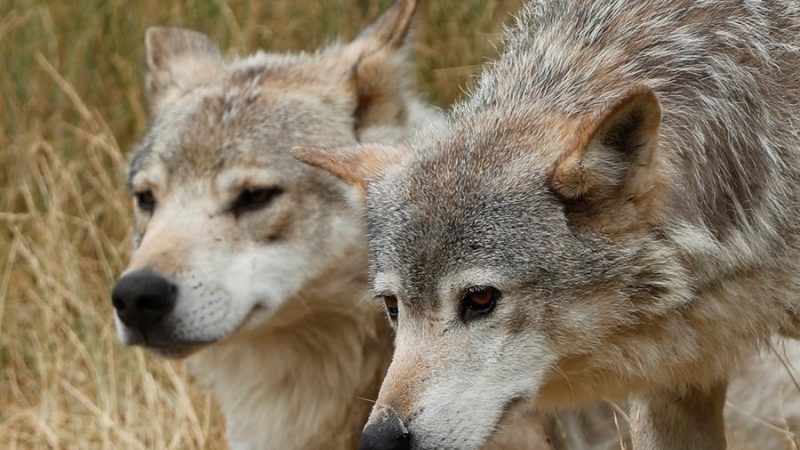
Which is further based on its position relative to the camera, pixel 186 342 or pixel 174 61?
pixel 174 61

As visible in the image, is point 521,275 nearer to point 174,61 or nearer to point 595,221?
point 595,221

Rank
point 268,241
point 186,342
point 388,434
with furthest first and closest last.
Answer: point 268,241 < point 186,342 < point 388,434

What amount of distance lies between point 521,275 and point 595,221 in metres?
0.25

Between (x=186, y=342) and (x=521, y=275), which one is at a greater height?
(x=521, y=275)

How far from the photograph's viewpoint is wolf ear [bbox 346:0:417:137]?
5320 mm

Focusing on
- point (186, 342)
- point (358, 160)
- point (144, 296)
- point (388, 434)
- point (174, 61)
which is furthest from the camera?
point (174, 61)

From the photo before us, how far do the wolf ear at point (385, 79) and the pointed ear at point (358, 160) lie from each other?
1.00 metres

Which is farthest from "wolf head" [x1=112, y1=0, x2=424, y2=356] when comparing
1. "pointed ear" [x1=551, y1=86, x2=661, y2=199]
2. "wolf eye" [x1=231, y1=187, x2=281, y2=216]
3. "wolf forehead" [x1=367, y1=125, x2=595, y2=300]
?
"pointed ear" [x1=551, y1=86, x2=661, y2=199]

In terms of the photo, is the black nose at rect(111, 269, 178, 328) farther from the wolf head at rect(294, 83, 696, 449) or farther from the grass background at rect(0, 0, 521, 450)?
the grass background at rect(0, 0, 521, 450)

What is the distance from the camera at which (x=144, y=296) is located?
4637 millimetres

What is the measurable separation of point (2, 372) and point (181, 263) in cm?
254

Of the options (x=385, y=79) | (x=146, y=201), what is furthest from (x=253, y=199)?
(x=385, y=79)

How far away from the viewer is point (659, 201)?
3.59 metres

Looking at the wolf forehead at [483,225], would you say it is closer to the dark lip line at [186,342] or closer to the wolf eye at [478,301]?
the wolf eye at [478,301]
